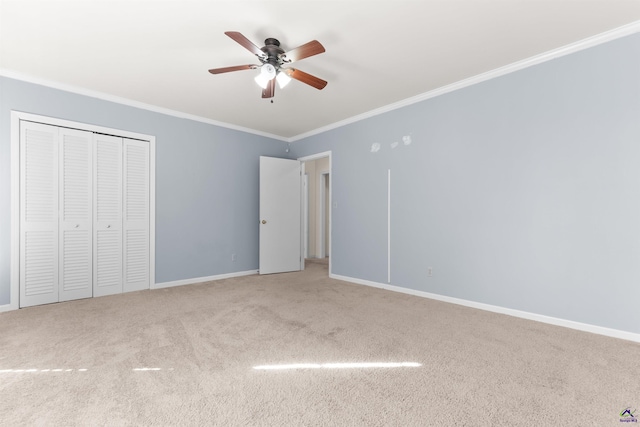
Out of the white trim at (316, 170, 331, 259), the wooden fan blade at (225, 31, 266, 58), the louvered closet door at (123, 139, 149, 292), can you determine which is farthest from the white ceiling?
the white trim at (316, 170, 331, 259)

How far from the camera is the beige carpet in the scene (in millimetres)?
1550

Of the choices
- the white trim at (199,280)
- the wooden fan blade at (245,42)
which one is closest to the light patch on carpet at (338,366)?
the wooden fan blade at (245,42)

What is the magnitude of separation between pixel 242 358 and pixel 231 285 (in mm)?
2386

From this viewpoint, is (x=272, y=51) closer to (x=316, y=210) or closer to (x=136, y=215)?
(x=136, y=215)

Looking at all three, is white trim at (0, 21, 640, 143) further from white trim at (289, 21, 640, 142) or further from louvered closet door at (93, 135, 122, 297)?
louvered closet door at (93, 135, 122, 297)

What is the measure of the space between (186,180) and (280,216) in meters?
1.68

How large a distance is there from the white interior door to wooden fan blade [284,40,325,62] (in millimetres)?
2876

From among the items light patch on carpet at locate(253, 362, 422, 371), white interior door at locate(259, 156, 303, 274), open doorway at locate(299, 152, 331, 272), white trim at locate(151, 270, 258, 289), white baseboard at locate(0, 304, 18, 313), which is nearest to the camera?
light patch on carpet at locate(253, 362, 422, 371)

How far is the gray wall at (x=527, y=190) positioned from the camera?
2.53 metres

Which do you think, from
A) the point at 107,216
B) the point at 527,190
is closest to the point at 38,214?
the point at 107,216

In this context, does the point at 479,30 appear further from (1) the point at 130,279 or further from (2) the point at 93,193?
(1) the point at 130,279

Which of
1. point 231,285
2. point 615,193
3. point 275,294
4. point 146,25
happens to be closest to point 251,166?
point 231,285

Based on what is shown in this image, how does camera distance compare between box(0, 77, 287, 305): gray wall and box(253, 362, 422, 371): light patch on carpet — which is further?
box(0, 77, 287, 305): gray wall

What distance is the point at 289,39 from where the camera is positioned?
260 cm
